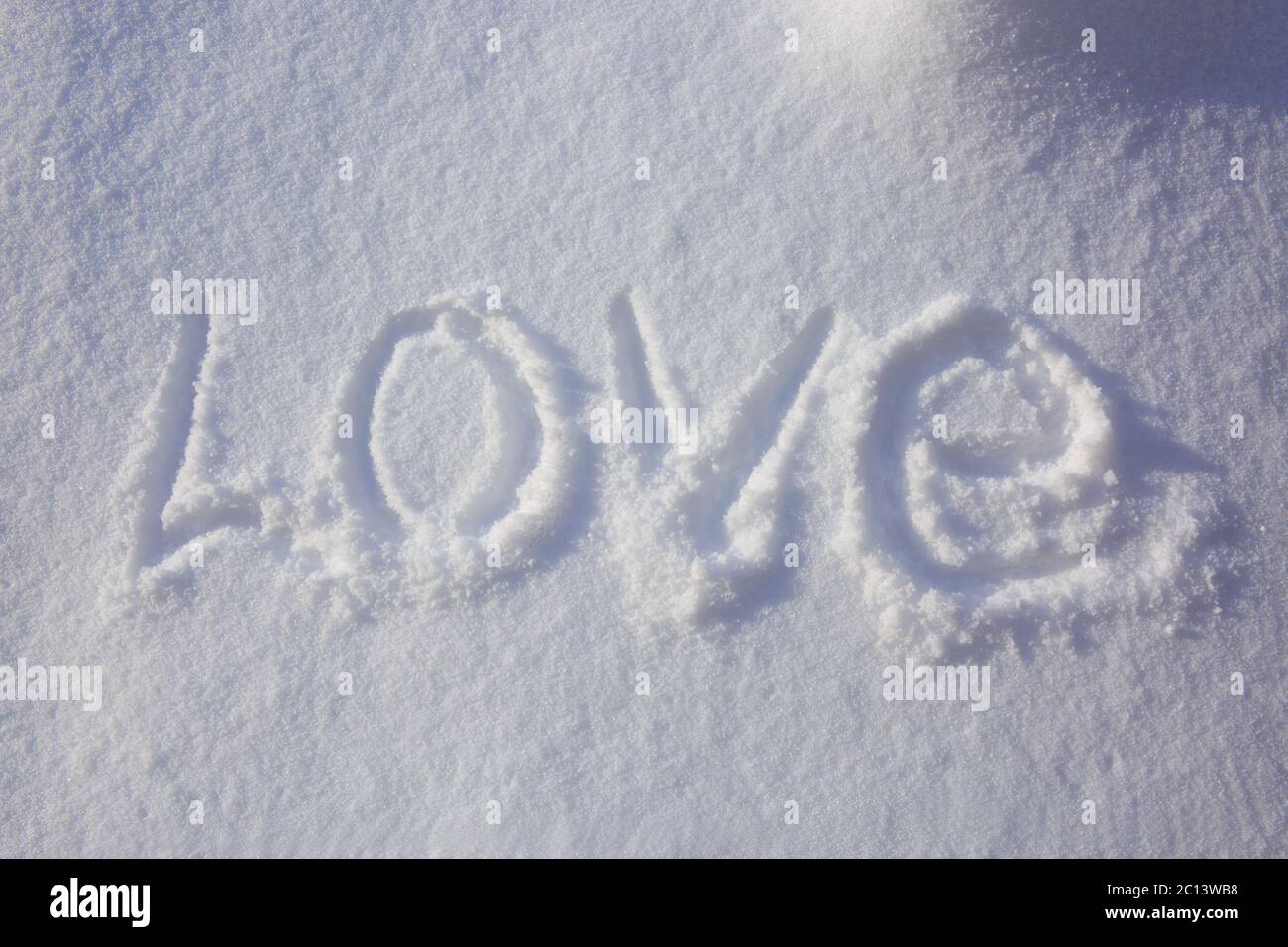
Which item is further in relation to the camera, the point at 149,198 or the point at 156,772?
the point at 149,198

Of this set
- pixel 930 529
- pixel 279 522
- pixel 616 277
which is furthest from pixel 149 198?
pixel 930 529

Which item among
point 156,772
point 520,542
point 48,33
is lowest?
point 156,772

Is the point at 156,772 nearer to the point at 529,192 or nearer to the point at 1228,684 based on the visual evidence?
the point at 529,192

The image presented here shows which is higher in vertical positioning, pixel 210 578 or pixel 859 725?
pixel 210 578
